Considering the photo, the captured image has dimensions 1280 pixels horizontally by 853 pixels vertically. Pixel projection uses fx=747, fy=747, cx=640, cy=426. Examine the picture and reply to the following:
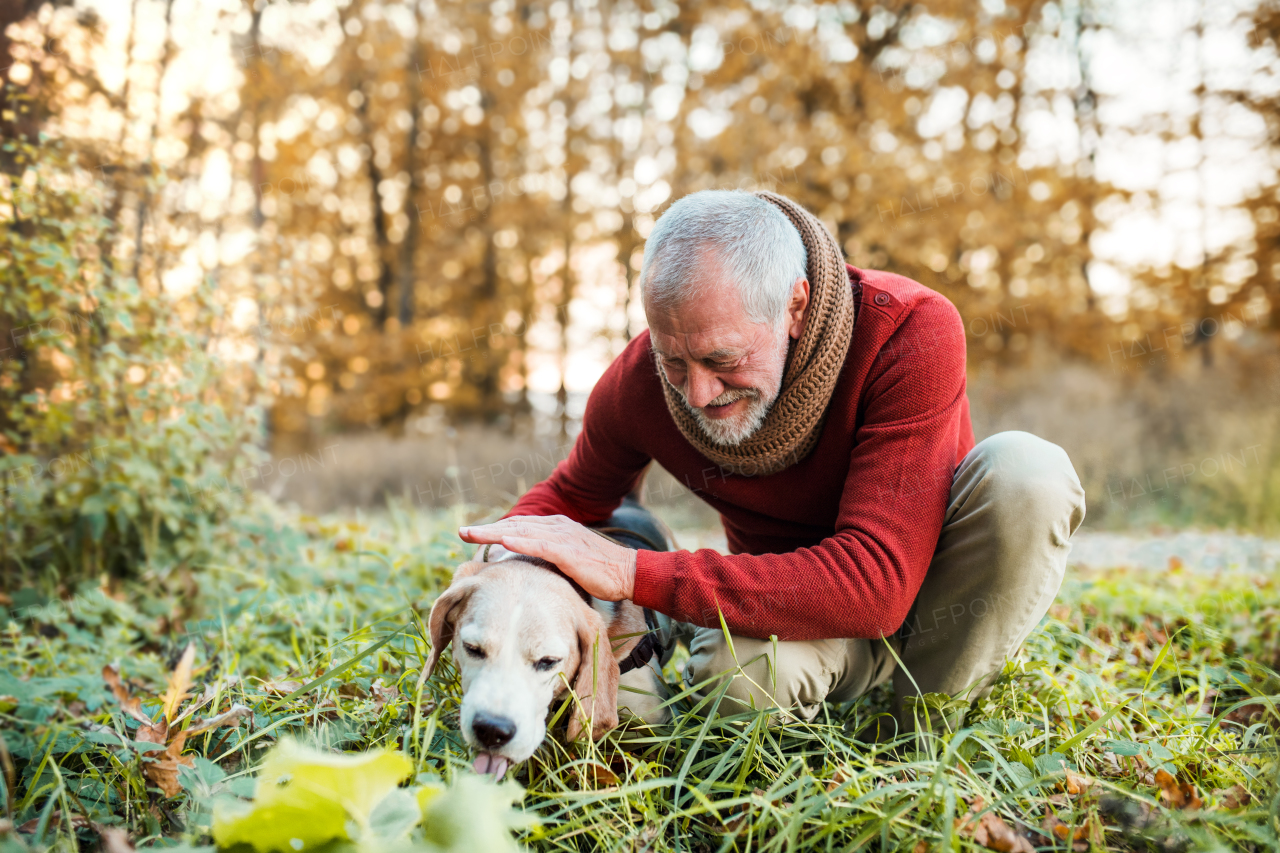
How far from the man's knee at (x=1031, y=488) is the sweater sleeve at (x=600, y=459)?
122cm

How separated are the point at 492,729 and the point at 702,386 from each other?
1105mm

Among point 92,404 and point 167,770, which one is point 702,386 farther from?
point 92,404

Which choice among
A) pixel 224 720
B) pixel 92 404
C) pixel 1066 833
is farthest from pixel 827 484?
pixel 92 404

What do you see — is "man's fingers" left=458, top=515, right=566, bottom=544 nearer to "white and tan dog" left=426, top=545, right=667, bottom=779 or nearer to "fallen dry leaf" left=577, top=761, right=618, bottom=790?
"white and tan dog" left=426, top=545, right=667, bottom=779

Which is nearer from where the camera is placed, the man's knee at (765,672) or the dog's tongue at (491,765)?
the dog's tongue at (491,765)

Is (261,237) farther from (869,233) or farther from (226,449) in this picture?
A: (869,233)

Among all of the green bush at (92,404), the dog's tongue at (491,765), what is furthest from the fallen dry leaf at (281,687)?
the green bush at (92,404)

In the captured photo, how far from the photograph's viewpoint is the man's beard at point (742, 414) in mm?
2307

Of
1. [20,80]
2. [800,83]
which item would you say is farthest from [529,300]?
[20,80]

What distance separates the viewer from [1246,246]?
10539 mm

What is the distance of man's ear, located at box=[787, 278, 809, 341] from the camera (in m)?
2.28

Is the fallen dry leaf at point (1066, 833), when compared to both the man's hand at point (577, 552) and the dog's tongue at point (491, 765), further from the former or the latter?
the dog's tongue at point (491, 765)

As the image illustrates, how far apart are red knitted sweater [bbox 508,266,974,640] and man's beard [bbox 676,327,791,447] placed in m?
0.21

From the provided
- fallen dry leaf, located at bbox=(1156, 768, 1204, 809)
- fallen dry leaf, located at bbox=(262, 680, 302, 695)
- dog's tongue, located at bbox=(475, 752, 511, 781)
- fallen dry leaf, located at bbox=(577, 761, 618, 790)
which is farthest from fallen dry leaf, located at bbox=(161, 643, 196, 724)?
fallen dry leaf, located at bbox=(1156, 768, 1204, 809)
